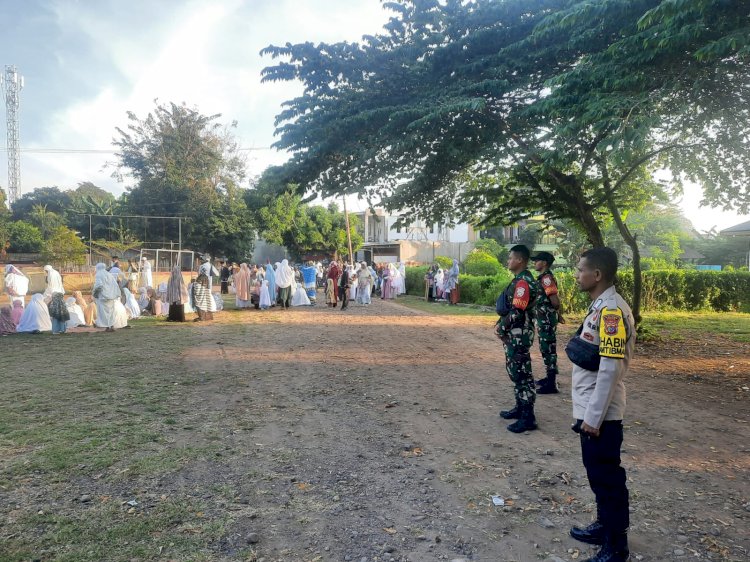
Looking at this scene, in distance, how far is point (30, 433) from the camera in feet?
16.5

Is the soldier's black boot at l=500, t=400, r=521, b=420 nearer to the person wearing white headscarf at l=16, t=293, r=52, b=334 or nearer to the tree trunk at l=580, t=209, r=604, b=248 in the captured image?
the tree trunk at l=580, t=209, r=604, b=248

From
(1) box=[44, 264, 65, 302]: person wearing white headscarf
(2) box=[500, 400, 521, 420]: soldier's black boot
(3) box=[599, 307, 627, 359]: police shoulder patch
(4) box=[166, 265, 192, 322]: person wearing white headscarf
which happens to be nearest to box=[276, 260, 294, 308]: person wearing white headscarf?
(4) box=[166, 265, 192, 322]: person wearing white headscarf

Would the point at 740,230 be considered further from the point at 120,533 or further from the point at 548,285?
the point at 120,533

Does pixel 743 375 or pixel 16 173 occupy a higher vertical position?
pixel 16 173

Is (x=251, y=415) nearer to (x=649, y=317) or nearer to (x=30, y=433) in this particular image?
(x=30, y=433)

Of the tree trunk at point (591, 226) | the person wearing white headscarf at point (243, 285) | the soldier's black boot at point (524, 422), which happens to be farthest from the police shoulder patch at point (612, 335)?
the person wearing white headscarf at point (243, 285)

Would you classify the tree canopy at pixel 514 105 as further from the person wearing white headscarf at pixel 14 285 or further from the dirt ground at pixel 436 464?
→ the person wearing white headscarf at pixel 14 285

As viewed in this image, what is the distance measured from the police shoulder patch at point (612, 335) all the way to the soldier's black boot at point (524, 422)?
2519mm

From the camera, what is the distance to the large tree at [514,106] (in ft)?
20.6

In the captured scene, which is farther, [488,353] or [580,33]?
[488,353]

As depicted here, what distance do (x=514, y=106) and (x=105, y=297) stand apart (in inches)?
399

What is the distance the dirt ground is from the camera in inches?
122

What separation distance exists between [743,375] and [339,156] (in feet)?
24.4

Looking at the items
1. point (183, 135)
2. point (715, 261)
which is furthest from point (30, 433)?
point (715, 261)
